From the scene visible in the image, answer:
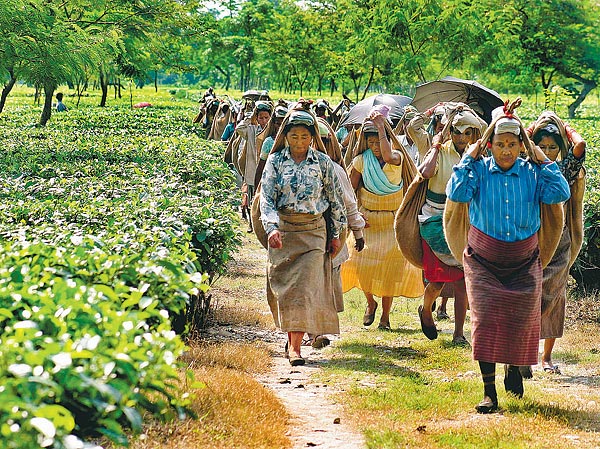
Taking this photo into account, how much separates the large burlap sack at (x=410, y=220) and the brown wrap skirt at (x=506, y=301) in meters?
2.07

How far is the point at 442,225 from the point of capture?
843 centimetres

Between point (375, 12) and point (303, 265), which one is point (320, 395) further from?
point (375, 12)

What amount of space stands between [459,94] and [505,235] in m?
7.95

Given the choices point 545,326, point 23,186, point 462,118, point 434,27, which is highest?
point 434,27

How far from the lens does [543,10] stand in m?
45.5

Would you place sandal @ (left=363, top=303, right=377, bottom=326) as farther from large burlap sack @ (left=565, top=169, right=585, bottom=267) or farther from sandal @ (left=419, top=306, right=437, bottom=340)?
large burlap sack @ (left=565, top=169, right=585, bottom=267)

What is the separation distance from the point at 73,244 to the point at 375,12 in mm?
23563

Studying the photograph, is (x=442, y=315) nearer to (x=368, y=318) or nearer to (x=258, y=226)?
(x=368, y=318)

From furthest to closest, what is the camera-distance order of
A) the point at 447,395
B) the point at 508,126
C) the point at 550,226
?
the point at 447,395
the point at 550,226
the point at 508,126

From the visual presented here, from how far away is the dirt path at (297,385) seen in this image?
6023mm

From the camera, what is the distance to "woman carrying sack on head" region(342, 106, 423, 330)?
9.68m

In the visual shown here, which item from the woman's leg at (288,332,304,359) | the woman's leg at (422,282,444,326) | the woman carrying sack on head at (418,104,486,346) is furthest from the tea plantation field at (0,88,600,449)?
the woman's leg at (422,282,444,326)

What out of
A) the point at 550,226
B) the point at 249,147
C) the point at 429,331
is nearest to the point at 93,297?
the point at 550,226

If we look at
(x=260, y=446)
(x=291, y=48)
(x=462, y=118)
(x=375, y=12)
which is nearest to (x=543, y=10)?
(x=291, y=48)
